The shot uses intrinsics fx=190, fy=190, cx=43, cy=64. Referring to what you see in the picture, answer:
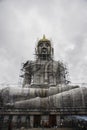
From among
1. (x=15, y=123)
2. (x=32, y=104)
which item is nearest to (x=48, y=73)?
(x=32, y=104)

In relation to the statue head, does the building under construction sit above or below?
below

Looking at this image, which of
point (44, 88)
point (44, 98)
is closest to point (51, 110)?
point (44, 98)

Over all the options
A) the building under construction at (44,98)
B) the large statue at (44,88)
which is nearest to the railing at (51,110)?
the building under construction at (44,98)

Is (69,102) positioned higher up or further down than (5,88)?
further down

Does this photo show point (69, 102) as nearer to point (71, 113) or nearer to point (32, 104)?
point (71, 113)

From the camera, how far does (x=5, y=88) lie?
2933 centimetres

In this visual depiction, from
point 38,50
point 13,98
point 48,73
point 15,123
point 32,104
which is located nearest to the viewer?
point 15,123

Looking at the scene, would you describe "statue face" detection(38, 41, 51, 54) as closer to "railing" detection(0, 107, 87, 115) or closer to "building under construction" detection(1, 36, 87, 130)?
"building under construction" detection(1, 36, 87, 130)

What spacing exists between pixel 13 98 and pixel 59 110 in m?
8.02

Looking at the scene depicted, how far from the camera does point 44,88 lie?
31859 millimetres

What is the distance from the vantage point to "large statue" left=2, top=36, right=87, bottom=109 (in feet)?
82.6

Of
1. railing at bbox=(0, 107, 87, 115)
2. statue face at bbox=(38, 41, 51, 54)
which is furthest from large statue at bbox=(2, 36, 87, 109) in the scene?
railing at bbox=(0, 107, 87, 115)

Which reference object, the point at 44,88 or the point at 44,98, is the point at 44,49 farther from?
the point at 44,98

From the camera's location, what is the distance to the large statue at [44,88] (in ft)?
82.6
